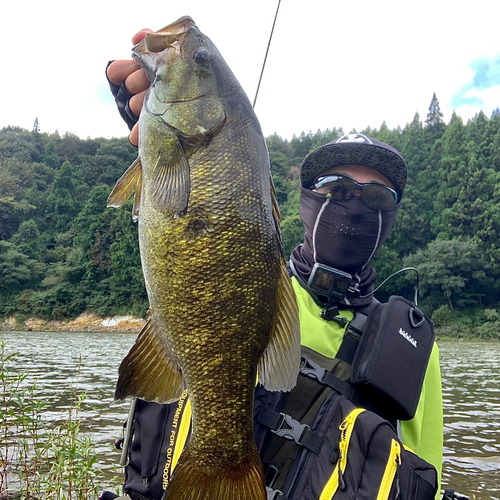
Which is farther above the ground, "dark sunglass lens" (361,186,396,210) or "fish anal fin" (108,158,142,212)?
"dark sunglass lens" (361,186,396,210)

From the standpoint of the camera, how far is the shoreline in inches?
1420

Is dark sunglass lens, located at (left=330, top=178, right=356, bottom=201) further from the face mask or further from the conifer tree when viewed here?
the conifer tree

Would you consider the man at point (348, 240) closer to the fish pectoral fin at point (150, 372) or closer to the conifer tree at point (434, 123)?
the fish pectoral fin at point (150, 372)

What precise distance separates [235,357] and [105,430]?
22.9 ft

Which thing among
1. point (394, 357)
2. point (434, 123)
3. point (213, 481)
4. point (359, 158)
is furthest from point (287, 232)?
point (213, 481)

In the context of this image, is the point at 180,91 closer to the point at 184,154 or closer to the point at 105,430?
the point at 184,154

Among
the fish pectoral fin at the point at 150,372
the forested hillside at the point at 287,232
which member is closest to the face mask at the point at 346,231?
the fish pectoral fin at the point at 150,372

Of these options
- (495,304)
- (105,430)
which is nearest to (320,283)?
(105,430)

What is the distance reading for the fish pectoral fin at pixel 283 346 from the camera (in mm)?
1605

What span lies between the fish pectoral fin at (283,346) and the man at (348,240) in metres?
0.80

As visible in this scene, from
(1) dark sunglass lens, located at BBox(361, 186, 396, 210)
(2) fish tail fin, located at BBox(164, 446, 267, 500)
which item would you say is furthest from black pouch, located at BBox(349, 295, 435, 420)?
(2) fish tail fin, located at BBox(164, 446, 267, 500)

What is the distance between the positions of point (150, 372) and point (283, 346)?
467 mm

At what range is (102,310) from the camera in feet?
123

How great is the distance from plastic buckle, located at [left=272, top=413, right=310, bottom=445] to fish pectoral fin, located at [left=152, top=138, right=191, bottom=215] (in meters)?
1.05
